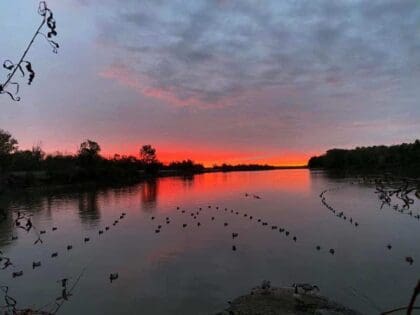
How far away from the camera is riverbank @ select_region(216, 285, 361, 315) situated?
1880cm

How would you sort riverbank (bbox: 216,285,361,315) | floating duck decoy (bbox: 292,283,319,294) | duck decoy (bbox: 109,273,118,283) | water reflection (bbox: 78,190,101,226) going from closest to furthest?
riverbank (bbox: 216,285,361,315), floating duck decoy (bbox: 292,283,319,294), duck decoy (bbox: 109,273,118,283), water reflection (bbox: 78,190,101,226)

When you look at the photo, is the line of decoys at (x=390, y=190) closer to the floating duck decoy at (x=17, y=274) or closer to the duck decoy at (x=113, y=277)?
the duck decoy at (x=113, y=277)

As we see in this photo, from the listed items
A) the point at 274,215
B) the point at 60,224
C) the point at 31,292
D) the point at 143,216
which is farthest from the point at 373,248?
the point at 60,224

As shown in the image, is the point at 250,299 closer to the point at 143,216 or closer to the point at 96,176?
the point at 143,216

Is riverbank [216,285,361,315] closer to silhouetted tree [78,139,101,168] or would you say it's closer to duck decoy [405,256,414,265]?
duck decoy [405,256,414,265]

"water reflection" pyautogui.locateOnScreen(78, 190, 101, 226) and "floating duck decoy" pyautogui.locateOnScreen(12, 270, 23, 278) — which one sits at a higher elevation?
"water reflection" pyautogui.locateOnScreen(78, 190, 101, 226)

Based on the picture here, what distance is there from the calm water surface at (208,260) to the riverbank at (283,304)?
1.32 meters

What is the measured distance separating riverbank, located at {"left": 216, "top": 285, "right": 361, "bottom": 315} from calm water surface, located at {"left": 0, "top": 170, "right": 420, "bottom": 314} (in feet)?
4.33

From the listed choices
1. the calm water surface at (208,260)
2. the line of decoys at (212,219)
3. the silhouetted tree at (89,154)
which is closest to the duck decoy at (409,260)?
the calm water surface at (208,260)

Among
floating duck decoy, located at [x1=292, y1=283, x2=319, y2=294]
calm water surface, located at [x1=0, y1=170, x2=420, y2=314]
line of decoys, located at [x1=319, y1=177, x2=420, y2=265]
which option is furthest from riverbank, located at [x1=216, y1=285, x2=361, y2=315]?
line of decoys, located at [x1=319, y1=177, x2=420, y2=265]

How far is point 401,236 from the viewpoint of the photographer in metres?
36.8

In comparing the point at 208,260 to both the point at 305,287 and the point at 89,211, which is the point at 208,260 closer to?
the point at 305,287

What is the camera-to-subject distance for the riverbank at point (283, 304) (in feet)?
61.7

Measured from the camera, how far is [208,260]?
3098 cm
